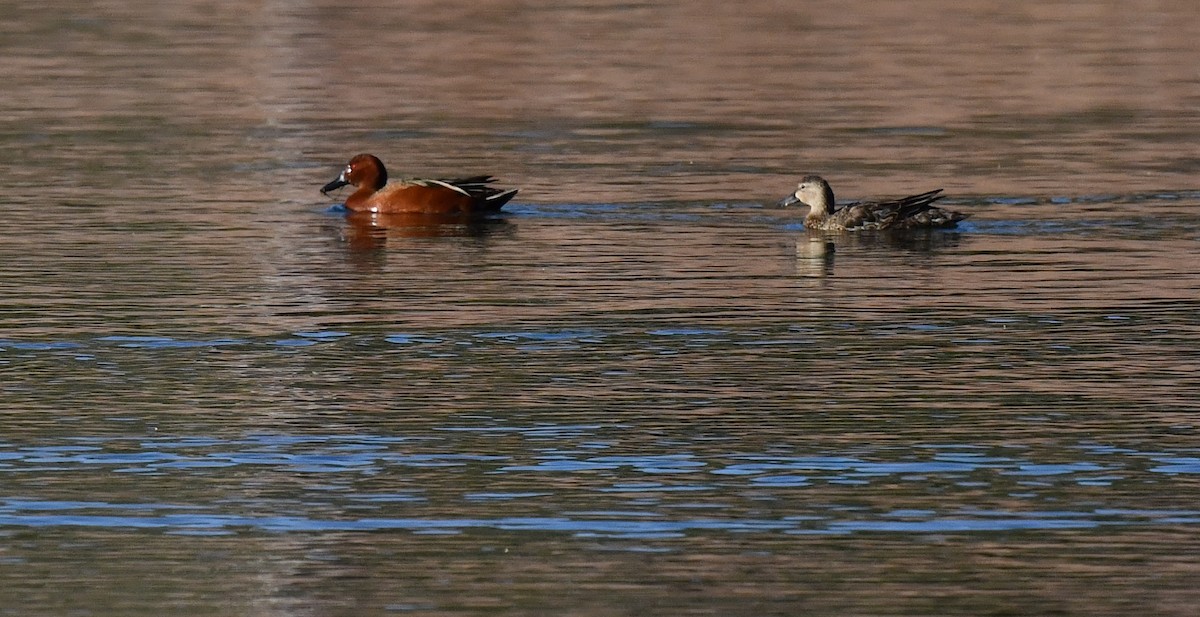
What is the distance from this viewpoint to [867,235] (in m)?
16.5

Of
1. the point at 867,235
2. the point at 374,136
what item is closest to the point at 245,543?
the point at 867,235

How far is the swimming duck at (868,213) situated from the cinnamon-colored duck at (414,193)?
7.26 ft

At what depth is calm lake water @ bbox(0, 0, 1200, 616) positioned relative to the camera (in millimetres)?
7668

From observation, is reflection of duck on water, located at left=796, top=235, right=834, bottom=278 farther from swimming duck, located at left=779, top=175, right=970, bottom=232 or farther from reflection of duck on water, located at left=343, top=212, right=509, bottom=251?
reflection of duck on water, located at left=343, top=212, right=509, bottom=251

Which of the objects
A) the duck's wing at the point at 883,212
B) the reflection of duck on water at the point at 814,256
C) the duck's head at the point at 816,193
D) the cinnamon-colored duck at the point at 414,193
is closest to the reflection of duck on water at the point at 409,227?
the cinnamon-colored duck at the point at 414,193

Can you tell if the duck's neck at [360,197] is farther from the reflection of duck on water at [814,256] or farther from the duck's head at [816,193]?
the reflection of duck on water at [814,256]

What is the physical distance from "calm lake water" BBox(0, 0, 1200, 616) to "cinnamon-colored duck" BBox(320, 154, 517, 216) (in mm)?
246

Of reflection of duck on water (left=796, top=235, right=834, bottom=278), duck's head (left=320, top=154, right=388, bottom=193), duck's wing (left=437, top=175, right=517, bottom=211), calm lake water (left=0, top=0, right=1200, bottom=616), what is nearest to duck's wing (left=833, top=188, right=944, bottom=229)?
calm lake water (left=0, top=0, right=1200, bottom=616)

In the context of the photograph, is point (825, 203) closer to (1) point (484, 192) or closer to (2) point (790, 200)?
(2) point (790, 200)

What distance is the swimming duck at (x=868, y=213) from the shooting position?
1611 cm

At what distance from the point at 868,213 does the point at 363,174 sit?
380 centimetres

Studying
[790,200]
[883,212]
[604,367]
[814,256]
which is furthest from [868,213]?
[604,367]

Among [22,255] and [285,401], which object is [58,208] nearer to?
[22,255]

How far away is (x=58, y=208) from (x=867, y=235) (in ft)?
18.2
